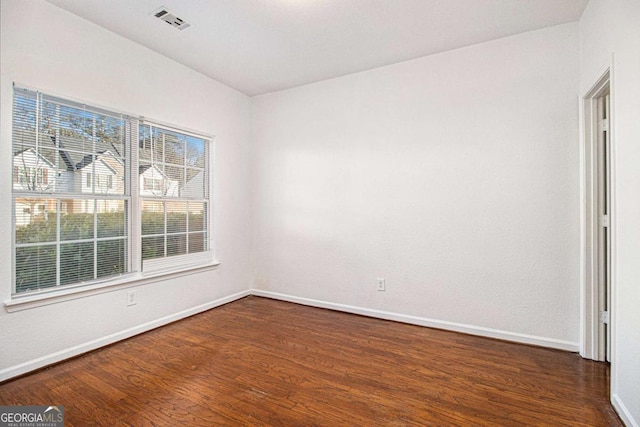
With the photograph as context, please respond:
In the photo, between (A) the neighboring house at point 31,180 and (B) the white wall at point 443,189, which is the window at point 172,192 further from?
(B) the white wall at point 443,189

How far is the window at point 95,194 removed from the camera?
7.41 ft

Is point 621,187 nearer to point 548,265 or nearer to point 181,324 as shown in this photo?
point 548,265

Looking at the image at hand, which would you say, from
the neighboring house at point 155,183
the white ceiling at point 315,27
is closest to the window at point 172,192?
the neighboring house at point 155,183

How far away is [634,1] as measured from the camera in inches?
63.6

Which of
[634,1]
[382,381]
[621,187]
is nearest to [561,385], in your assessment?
[382,381]

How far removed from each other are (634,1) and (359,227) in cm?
262

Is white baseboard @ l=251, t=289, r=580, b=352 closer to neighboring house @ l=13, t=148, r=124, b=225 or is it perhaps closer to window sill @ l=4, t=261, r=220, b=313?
window sill @ l=4, t=261, r=220, b=313

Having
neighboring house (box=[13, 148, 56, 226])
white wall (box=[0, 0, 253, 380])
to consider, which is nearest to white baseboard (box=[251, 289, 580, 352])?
white wall (box=[0, 0, 253, 380])

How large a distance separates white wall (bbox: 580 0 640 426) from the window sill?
3.67m

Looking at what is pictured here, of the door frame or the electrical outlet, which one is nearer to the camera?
the door frame

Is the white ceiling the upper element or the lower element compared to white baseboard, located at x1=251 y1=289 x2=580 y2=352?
upper

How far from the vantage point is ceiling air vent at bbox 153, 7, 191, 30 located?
2416mm

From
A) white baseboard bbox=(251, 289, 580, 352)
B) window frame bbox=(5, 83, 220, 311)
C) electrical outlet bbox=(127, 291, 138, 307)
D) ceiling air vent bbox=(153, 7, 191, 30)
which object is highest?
ceiling air vent bbox=(153, 7, 191, 30)

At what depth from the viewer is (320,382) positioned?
2107 mm
